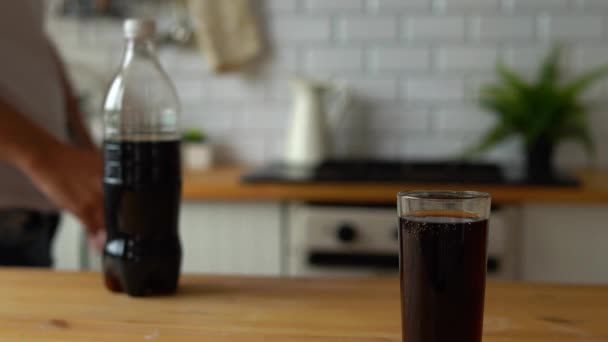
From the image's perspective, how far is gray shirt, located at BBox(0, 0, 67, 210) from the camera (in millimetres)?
1312

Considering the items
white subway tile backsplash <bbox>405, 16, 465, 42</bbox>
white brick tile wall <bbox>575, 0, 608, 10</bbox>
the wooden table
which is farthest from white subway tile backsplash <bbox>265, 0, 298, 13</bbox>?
the wooden table

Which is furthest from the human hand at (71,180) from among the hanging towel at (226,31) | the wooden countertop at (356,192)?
the hanging towel at (226,31)

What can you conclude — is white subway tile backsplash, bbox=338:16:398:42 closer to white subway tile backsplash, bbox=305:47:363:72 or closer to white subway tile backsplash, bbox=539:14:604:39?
white subway tile backsplash, bbox=305:47:363:72

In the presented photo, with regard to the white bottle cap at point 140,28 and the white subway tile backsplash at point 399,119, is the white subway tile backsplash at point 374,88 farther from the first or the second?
the white bottle cap at point 140,28

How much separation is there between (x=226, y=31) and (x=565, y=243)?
120 cm

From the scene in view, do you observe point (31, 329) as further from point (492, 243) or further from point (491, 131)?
point (491, 131)

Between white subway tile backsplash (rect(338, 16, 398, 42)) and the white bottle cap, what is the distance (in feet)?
4.93

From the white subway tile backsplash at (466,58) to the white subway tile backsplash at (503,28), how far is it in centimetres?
4

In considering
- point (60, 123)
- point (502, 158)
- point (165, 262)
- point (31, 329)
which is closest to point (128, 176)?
point (165, 262)

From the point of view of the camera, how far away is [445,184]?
1.78 meters

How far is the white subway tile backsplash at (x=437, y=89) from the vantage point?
2318 millimetres

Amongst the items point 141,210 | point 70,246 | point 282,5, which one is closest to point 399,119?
point 282,5

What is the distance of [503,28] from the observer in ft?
7.46

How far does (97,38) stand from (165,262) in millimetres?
1773
